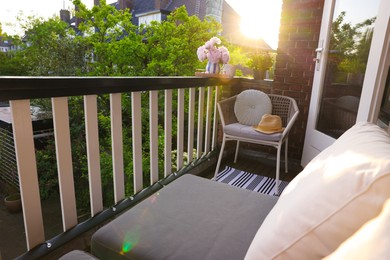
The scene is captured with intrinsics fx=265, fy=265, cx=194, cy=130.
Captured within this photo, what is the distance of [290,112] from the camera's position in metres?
2.91

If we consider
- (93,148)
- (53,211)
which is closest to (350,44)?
(93,148)

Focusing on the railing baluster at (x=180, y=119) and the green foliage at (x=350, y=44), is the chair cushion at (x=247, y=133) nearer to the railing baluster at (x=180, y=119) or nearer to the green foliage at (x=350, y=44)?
the railing baluster at (x=180, y=119)

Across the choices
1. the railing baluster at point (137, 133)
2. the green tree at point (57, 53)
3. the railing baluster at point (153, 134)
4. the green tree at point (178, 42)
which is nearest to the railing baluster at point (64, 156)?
the railing baluster at point (137, 133)

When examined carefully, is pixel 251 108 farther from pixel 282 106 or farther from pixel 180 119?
pixel 180 119

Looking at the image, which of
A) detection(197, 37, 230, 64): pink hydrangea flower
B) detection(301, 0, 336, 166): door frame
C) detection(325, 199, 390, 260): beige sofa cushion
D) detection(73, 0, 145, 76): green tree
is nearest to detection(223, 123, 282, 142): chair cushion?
detection(301, 0, 336, 166): door frame

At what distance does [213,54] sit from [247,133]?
93cm

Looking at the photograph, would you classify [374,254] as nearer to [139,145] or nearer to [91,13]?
[139,145]

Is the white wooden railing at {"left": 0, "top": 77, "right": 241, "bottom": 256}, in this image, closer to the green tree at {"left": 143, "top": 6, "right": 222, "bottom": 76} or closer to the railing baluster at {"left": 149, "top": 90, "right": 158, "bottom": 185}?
the railing baluster at {"left": 149, "top": 90, "right": 158, "bottom": 185}

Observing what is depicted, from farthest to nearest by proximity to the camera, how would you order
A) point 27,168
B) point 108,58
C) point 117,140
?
point 108,58
point 117,140
point 27,168

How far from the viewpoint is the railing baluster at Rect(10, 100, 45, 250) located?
1.21 meters

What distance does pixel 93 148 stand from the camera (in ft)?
5.37

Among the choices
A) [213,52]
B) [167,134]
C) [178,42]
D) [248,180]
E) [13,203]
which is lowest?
[13,203]

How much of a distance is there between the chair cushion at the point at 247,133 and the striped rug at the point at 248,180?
51 cm

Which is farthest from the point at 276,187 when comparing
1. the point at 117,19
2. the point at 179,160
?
the point at 117,19
